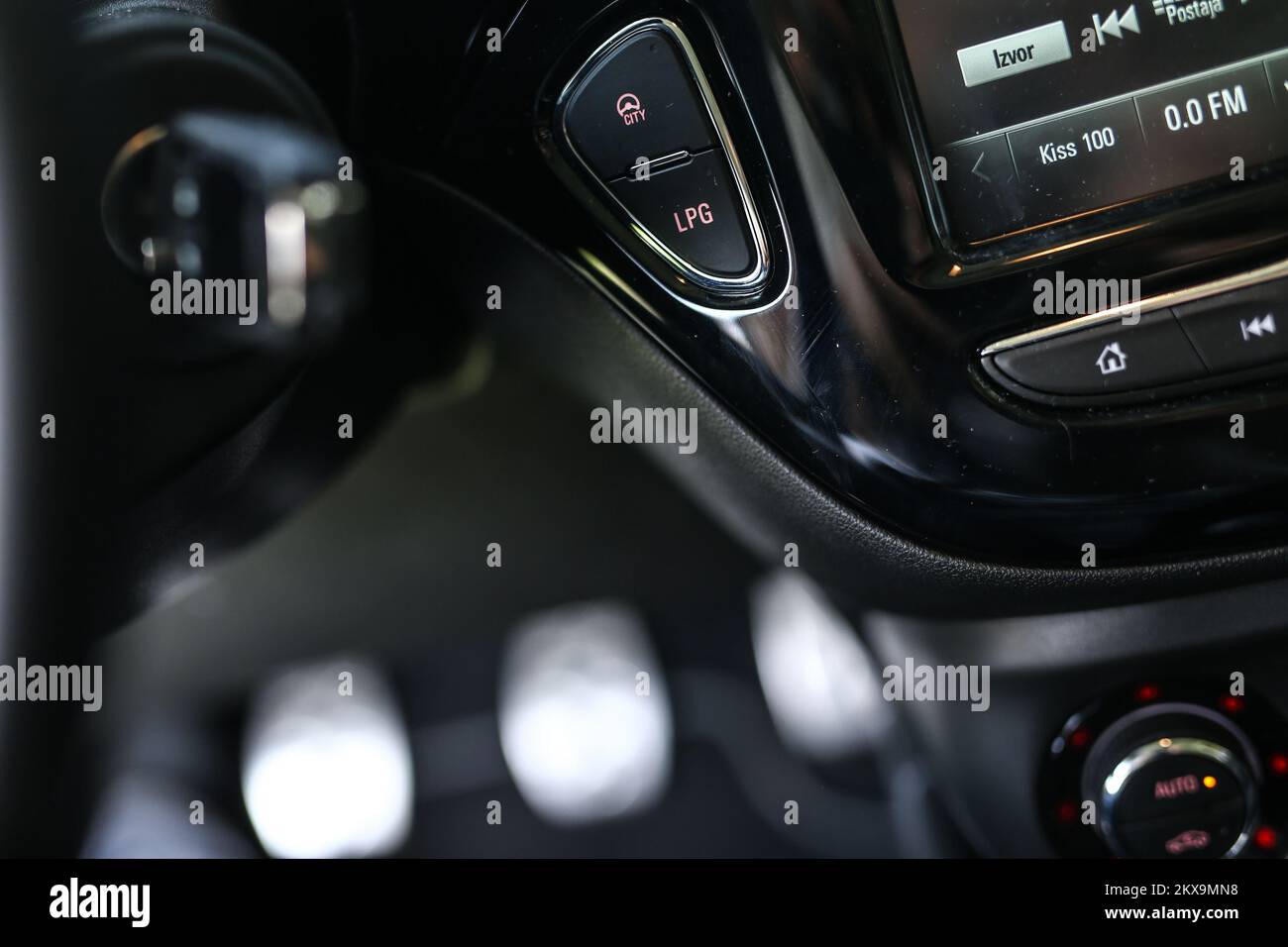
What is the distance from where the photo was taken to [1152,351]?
0.58 m

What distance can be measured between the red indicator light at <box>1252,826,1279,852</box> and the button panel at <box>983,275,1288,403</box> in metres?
0.27

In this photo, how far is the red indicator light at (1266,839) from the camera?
639 millimetres

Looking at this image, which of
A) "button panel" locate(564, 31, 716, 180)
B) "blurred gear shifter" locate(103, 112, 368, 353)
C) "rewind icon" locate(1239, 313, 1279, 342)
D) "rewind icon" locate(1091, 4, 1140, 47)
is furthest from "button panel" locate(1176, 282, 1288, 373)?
"blurred gear shifter" locate(103, 112, 368, 353)

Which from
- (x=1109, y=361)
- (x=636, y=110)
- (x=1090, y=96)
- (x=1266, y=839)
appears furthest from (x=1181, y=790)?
(x=636, y=110)

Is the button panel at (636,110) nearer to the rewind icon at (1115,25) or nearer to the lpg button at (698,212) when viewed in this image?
the lpg button at (698,212)
